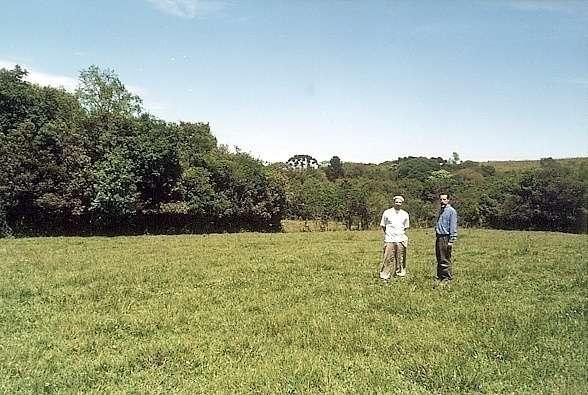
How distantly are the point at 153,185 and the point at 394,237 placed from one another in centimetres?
3731

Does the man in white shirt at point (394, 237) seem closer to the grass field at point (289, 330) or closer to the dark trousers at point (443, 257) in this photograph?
the grass field at point (289, 330)

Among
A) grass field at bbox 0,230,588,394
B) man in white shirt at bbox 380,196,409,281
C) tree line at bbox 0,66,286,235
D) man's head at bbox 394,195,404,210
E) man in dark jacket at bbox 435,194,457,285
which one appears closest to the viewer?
grass field at bbox 0,230,588,394

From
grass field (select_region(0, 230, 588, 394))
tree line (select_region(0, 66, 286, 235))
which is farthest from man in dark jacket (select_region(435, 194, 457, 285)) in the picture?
tree line (select_region(0, 66, 286, 235))

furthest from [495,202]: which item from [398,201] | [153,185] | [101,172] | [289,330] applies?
[289,330]

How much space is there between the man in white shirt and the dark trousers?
3.39ft

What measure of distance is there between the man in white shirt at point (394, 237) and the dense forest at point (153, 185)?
106 feet

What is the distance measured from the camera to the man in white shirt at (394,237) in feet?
→ 50.1

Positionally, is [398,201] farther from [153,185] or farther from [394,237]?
[153,185]

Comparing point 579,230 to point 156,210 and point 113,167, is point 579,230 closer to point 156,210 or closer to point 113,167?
point 156,210

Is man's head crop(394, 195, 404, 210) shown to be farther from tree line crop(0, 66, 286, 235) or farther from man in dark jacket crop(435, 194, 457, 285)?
tree line crop(0, 66, 286, 235)

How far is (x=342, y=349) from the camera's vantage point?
27.9ft

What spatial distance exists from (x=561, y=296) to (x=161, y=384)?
426 inches

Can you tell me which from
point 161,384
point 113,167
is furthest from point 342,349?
point 113,167

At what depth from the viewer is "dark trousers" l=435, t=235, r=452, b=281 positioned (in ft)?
48.5
